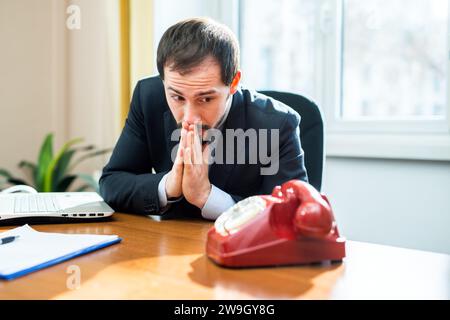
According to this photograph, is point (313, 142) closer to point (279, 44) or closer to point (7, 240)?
point (7, 240)

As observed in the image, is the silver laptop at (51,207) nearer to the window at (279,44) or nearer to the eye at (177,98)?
the eye at (177,98)

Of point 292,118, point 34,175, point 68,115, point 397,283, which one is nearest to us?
point 397,283

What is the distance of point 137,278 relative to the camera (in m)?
0.64

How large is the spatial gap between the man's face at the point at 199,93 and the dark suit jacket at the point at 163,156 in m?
0.12

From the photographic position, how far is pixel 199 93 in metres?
1.05

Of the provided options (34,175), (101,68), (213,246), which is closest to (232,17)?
(101,68)

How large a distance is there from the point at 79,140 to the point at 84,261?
1.89 meters

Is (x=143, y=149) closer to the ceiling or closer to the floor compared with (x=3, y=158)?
closer to the ceiling

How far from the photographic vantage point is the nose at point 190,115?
108cm

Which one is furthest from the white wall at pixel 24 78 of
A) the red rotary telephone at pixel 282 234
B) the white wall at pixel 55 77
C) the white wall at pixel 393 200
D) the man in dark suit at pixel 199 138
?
the red rotary telephone at pixel 282 234

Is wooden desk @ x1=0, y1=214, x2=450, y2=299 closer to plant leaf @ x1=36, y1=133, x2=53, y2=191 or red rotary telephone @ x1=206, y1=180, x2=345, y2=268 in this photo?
red rotary telephone @ x1=206, y1=180, x2=345, y2=268

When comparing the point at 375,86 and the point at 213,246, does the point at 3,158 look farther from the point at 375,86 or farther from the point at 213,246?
the point at 213,246

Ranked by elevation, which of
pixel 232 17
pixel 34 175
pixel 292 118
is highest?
pixel 232 17

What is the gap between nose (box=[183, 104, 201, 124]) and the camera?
3.54 feet
